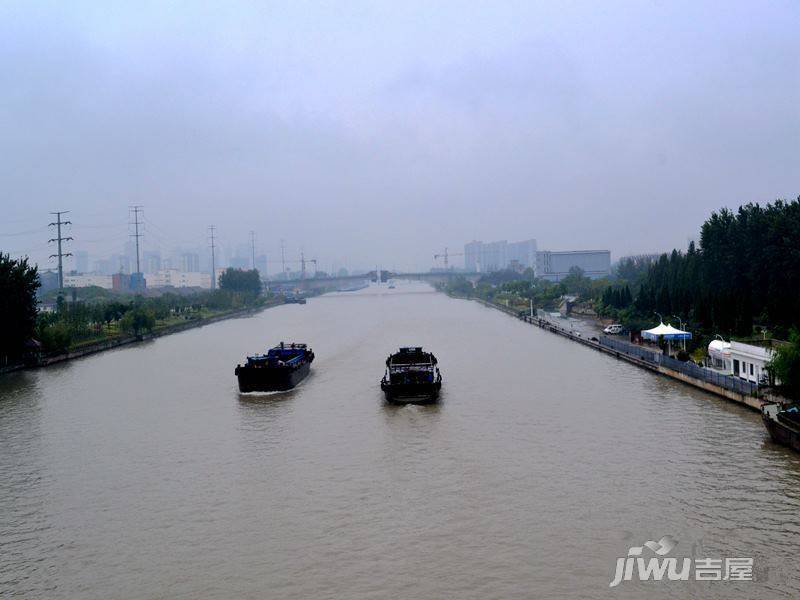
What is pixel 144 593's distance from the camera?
6.06m

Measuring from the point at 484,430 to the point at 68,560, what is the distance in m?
6.22

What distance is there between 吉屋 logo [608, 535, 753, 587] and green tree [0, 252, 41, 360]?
18263mm

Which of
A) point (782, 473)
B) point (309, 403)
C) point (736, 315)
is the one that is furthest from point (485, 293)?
point (782, 473)

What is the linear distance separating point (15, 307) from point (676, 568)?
753 inches

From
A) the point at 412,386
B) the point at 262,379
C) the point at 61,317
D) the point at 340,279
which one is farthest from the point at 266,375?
the point at 340,279

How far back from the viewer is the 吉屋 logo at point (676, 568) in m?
6.09

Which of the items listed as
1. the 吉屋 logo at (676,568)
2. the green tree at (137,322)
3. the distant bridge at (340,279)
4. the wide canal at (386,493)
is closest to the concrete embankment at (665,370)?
the wide canal at (386,493)

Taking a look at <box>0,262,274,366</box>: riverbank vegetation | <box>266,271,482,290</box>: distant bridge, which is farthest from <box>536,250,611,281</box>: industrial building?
<box>0,262,274,366</box>: riverbank vegetation

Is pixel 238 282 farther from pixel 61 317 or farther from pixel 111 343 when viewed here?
→ pixel 111 343

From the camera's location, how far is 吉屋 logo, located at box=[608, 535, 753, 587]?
6086 mm

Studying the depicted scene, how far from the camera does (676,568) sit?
6266mm

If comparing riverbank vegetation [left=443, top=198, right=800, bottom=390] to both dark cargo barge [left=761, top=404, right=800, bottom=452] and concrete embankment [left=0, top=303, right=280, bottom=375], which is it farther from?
concrete embankment [left=0, top=303, right=280, bottom=375]

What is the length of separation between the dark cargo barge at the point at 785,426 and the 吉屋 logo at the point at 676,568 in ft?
11.9

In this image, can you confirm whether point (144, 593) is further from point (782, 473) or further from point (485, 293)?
point (485, 293)
